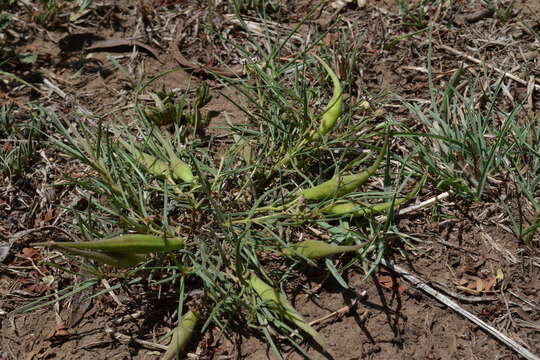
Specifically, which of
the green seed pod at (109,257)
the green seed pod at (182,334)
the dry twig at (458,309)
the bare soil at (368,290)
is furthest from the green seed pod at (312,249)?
the green seed pod at (109,257)

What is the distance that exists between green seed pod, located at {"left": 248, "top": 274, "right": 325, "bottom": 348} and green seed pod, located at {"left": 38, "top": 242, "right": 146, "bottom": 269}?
0.45 m

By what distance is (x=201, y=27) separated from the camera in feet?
10.7

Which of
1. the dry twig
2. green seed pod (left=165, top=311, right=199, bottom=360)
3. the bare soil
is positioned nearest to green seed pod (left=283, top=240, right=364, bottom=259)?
the bare soil

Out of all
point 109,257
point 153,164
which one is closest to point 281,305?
point 109,257

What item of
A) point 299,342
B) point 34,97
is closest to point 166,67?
point 34,97

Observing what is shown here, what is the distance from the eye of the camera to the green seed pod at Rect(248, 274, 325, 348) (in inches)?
78.2

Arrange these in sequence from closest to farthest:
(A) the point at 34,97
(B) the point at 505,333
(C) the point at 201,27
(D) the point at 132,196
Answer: (B) the point at 505,333, (D) the point at 132,196, (A) the point at 34,97, (C) the point at 201,27

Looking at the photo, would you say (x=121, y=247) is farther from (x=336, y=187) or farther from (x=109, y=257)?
(x=336, y=187)

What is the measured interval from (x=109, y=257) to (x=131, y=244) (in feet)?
0.28

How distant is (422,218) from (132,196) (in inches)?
48.1

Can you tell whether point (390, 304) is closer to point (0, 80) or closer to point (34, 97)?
point (34, 97)

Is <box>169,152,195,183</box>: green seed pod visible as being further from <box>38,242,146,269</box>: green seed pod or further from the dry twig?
the dry twig

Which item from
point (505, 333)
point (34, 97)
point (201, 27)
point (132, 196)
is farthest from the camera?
point (201, 27)

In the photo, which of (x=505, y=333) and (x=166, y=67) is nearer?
(x=505, y=333)
